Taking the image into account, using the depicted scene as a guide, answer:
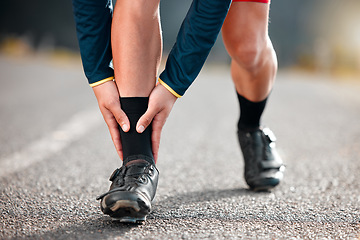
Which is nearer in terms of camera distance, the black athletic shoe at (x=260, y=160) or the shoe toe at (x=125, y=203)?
the shoe toe at (x=125, y=203)

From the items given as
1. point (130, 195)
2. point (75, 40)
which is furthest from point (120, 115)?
point (75, 40)

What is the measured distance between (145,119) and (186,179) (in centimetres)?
69

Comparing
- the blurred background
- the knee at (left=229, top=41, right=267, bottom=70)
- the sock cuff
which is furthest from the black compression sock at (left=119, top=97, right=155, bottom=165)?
the blurred background

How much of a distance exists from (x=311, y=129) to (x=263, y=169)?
1.81 metres

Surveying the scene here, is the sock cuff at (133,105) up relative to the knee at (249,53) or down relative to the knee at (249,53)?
down

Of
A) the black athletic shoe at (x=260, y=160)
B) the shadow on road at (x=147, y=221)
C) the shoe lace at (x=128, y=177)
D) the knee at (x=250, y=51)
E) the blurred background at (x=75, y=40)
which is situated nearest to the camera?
the shadow on road at (x=147, y=221)

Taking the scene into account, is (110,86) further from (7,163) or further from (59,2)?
(59,2)

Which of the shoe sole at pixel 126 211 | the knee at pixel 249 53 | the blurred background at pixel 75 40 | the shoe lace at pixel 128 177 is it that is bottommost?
the blurred background at pixel 75 40

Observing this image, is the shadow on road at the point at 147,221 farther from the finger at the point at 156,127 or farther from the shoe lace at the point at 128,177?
the finger at the point at 156,127

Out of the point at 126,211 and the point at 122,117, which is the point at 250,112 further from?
the point at 126,211

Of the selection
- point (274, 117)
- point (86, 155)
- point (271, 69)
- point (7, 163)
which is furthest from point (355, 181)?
point (274, 117)

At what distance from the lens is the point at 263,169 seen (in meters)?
1.85

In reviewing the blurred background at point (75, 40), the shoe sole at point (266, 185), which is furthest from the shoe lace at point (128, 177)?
the blurred background at point (75, 40)

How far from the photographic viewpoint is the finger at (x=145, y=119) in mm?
1386
